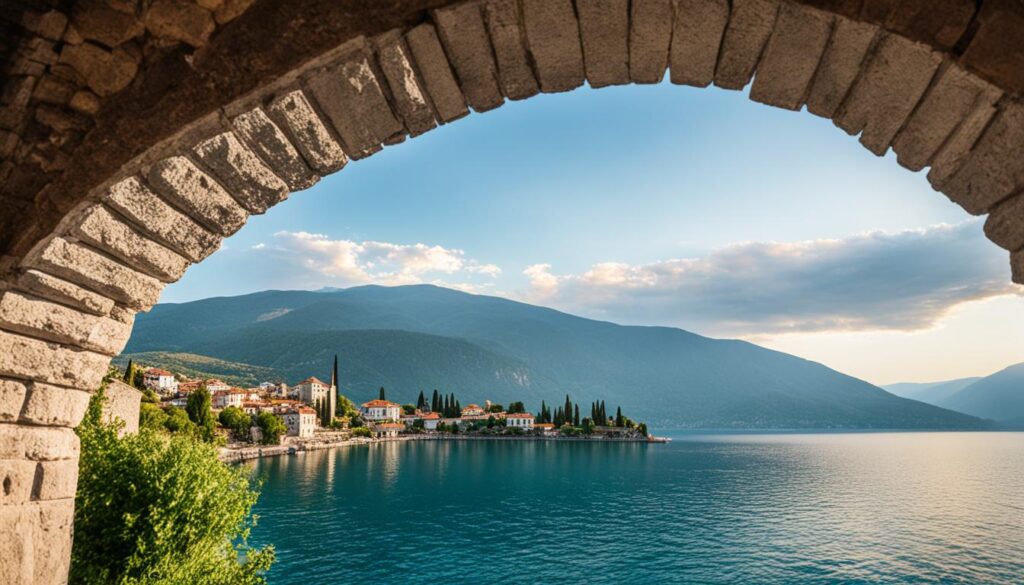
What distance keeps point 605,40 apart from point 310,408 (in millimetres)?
94169

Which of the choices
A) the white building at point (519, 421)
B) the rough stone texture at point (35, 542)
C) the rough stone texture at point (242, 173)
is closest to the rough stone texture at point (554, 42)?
the rough stone texture at point (242, 173)

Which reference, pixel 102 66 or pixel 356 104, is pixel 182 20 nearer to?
pixel 102 66

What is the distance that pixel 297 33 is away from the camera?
3.32 metres

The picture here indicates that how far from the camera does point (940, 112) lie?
3092 mm

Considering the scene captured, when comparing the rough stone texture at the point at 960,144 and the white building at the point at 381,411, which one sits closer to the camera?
the rough stone texture at the point at 960,144

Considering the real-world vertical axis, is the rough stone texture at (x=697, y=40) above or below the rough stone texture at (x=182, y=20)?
below

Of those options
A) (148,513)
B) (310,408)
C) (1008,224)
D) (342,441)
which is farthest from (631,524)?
(310,408)

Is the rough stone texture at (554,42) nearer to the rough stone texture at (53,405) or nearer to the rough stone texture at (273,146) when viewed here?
the rough stone texture at (273,146)

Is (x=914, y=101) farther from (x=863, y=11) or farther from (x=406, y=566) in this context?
(x=406, y=566)

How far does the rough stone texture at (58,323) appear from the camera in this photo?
3615 millimetres

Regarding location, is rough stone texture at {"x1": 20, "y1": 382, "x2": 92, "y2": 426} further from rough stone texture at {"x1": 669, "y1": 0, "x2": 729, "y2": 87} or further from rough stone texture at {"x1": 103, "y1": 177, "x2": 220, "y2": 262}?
rough stone texture at {"x1": 669, "y1": 0, "x2": 729, "y2": 87}

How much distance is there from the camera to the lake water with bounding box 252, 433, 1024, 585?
86.5 ft

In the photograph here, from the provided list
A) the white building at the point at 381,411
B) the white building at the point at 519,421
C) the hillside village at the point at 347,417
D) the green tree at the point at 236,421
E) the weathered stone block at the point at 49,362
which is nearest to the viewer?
the weathered stone block at the point at 49,362

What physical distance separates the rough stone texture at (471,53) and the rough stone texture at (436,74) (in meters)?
0.05
